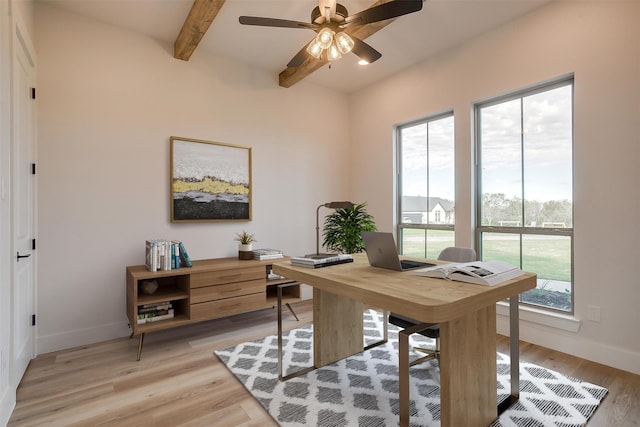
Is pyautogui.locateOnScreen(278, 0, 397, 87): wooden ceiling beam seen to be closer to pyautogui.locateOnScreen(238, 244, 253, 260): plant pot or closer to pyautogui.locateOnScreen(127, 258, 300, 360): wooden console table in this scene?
pyautogui.locateOnScreen(238, 244, 253, 260): plant pot

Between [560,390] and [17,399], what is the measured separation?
343 centimetres

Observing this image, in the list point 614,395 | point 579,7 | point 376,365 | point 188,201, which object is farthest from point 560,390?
point 188,201

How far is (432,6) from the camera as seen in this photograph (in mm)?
2773

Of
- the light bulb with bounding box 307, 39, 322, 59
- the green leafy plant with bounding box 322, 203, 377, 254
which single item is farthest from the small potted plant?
the light bulb with bounding box 307, 39, 322, 59

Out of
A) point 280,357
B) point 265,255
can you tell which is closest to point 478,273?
point 280,357

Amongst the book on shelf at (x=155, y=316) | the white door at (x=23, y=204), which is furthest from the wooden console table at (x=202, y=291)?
the white door at (x=23, y=204)

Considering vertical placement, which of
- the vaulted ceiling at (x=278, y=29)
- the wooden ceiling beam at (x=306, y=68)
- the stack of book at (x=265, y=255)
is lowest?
the stack of book at (x=265, y=255)

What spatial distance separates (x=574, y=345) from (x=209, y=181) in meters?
3.62

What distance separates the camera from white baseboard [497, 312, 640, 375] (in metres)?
2.37

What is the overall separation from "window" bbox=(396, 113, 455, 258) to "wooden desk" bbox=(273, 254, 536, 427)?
192 cm

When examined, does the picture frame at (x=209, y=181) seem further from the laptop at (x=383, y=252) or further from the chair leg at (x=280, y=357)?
the laptop at (x=383, y=252)

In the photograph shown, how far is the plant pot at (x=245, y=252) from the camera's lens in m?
3.44

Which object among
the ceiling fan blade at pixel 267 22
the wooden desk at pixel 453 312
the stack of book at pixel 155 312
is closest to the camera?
the wooden desk at pixel 453 312

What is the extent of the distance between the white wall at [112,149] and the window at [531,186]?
8.01 feet
